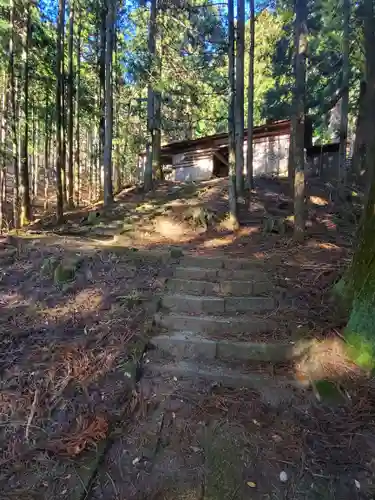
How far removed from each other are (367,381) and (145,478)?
2139 mm

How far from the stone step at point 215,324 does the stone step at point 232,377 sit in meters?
0.52

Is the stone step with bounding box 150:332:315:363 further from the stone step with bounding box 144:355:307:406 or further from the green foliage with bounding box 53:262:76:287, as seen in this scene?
the green foliage with bounding box 53:262:76:287

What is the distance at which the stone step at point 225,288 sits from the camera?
15.6 ft

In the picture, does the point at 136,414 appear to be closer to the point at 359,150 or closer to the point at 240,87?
the point at 240,87

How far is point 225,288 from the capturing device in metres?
4.78

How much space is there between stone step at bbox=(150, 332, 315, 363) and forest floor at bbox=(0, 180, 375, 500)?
195 millimetres

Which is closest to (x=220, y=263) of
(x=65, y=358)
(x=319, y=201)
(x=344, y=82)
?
(x=65, y=358)

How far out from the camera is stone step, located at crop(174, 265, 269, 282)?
16.6ft

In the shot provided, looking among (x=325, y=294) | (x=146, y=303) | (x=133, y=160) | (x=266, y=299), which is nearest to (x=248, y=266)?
(x=266, y=299)

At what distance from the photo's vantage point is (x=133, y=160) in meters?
29.2

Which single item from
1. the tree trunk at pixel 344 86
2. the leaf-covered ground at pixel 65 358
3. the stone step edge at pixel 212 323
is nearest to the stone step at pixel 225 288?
A: the leaf-covered ground at pixel 65 358

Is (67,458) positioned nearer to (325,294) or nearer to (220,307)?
(220,307)

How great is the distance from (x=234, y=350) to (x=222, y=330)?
35cm

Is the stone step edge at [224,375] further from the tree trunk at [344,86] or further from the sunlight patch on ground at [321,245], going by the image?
the tree trunk at [344,86]
